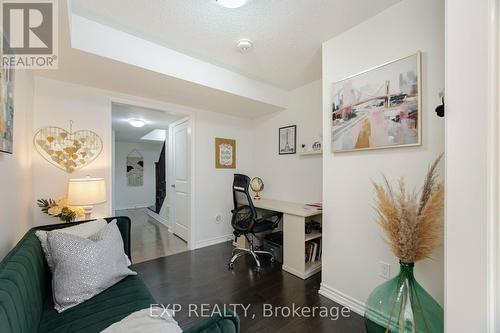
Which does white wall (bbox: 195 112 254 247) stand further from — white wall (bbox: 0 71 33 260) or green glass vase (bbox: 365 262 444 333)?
green glass vase (bbox: 365 262 444 333)

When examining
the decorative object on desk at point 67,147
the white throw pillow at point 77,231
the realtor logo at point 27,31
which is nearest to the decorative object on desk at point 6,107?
the realtor logo at point 27,31

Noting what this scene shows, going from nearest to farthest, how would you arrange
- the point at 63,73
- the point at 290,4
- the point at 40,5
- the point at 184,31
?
1. the point at 40,5
2. the point at 290,4
3. the point at 184,31
4. the point at 63,73

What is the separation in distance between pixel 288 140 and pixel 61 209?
9.60 feet

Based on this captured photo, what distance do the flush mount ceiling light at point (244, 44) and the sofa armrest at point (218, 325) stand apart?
2.18 meters

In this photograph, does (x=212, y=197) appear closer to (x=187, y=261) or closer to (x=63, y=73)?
(x=187, y=261)

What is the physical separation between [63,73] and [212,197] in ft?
7.86

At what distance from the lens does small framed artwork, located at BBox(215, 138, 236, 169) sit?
11.8 feet

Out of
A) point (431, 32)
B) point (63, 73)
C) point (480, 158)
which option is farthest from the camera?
point (63, 73)

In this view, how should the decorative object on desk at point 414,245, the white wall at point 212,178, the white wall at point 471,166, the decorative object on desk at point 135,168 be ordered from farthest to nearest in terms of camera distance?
the decorative object on desk at point 135,168
the white wall at point 212,178
the decorative object on desk at point 414,245
the white wall at point 471,166

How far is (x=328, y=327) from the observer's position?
5.37 feet

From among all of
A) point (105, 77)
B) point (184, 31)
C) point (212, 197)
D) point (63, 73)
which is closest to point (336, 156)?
point (184, 31)

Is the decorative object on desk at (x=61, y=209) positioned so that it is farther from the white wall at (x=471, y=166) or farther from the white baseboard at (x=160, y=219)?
the white wall at (x=471, y=166)

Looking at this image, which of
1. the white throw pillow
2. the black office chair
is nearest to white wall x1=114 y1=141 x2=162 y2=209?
the black office chair

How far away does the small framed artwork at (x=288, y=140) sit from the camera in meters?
3.29
